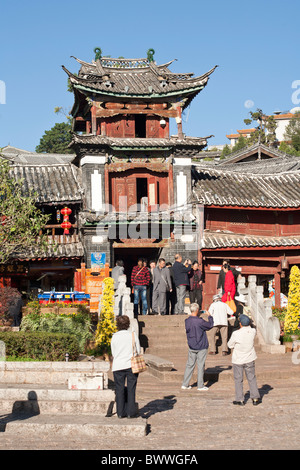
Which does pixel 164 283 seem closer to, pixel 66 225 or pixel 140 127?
pixel 66 225

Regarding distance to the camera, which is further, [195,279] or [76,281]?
[76,281]

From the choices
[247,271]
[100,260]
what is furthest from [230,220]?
[100,260]

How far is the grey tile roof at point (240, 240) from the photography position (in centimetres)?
3052

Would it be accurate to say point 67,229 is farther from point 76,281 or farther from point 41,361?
point 41,361

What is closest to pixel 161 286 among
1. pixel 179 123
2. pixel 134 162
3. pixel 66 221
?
pixel 66 221

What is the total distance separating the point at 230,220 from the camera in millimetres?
31984

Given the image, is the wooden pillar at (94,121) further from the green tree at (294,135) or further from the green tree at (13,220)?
the green tree at (294,135)

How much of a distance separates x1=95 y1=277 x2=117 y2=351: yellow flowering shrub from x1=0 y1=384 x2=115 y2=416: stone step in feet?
22.4

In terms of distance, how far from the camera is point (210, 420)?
12750 millimetres

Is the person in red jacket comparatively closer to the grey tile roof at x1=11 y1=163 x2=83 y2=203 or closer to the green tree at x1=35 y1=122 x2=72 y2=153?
the grey tile roof at x1=11 y1=163 x2=83 y2=203

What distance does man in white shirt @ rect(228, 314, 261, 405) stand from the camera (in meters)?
14.0

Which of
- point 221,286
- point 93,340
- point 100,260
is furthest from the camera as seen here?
point 100,260

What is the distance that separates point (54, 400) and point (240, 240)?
19688 mm

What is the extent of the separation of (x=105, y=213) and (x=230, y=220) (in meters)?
6.09
